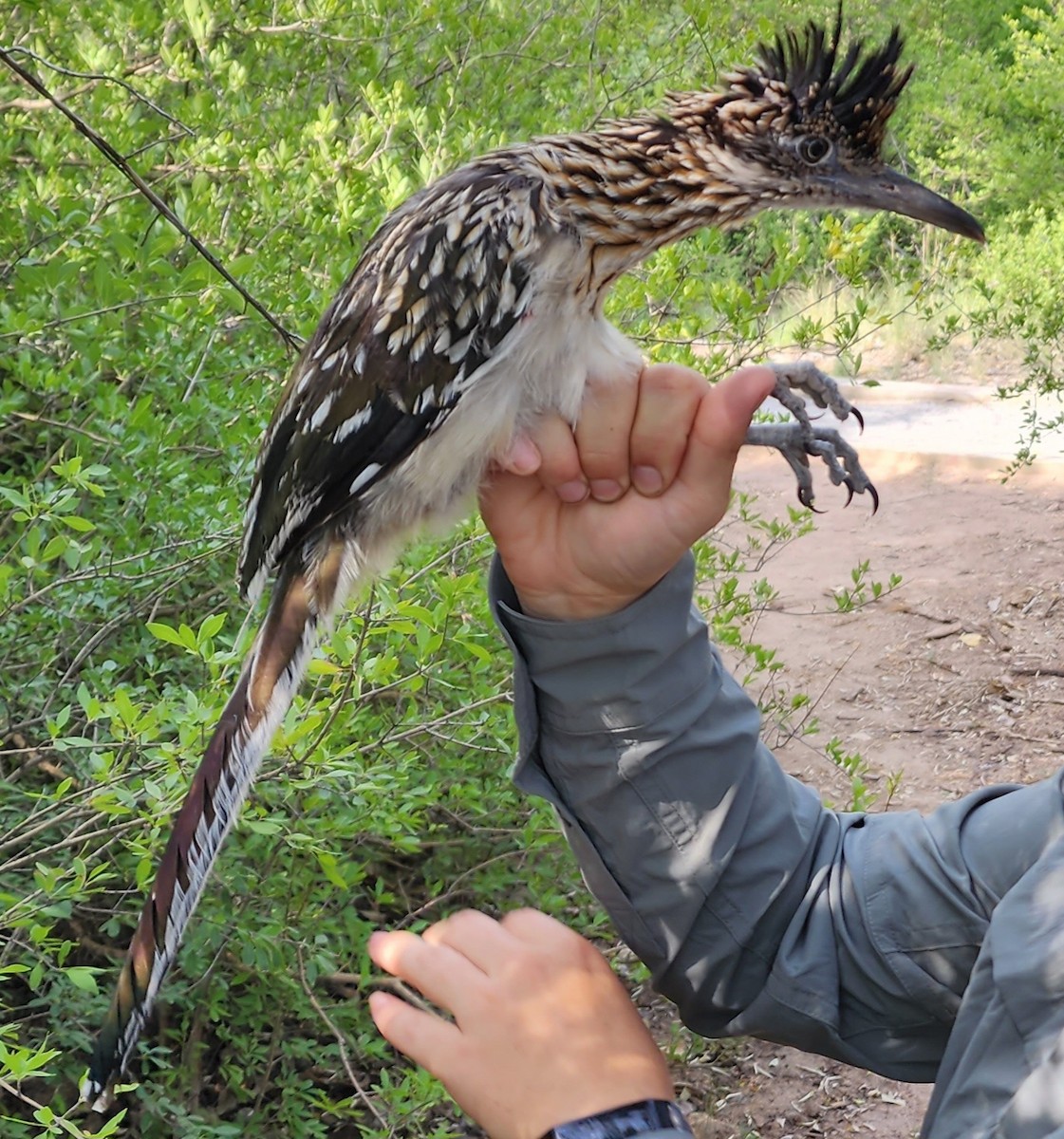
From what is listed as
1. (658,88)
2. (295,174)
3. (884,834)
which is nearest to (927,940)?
(884,834)

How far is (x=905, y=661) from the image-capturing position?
6.94m

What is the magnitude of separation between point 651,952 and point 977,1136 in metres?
0.57

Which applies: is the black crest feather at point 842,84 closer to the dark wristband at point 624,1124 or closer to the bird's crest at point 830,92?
the bird's crest at point 830,92

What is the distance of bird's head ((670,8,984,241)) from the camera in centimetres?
240

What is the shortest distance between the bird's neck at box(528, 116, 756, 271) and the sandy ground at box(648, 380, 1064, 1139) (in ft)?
7.96

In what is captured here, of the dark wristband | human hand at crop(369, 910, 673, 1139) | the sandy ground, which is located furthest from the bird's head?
the sandy ground

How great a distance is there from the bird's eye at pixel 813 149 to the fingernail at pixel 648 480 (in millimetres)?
994

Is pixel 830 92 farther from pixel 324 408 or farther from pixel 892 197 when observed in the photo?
pixel 324 408

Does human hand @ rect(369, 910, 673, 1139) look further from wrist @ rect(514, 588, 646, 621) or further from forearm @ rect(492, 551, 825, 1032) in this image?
wrist @ rect(514, 588, 646, 621)

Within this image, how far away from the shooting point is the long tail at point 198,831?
6.41ft

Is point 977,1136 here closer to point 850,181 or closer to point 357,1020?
point 850,181

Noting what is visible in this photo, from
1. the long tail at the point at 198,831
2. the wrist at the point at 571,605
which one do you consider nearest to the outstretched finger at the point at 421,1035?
the wrist at the point at 571,605

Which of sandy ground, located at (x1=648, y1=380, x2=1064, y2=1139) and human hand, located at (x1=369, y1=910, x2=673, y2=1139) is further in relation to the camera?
sandy ground, located at (x1=648, y1=380, x2=1064, y2=1139)

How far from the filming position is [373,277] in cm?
240
